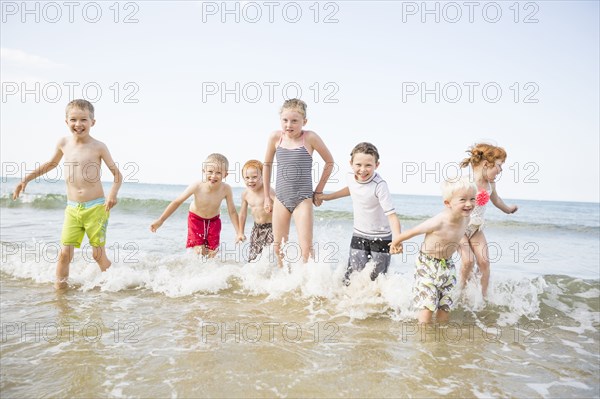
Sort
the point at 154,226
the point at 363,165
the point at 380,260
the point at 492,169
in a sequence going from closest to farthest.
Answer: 1. the point at 363,165
2. the point at 380,260
3. the point at 492,169
4. the point at 154,226

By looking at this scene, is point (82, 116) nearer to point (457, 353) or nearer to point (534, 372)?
point (457, 353)

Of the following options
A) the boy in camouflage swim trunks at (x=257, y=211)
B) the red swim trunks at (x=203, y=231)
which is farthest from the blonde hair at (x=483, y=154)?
the red swim trunks at (x=203, y=231)

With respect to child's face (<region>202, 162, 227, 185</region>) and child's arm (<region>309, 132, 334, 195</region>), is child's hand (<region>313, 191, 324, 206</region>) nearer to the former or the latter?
child's arm (<region>309, 132, 334, 195</region>)

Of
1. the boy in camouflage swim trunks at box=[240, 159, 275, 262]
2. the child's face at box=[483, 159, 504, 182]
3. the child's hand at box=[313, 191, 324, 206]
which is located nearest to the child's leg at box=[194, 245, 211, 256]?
the boy in camouflage swim trunks at box=[240, 159, 275, 262]

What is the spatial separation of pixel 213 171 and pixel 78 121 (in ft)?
5.38

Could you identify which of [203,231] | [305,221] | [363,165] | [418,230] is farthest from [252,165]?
[418,230]

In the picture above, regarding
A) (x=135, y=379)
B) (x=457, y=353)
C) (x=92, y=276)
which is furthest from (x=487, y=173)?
(x=92, y=276)

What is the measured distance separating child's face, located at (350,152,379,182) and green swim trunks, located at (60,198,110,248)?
2.93 m

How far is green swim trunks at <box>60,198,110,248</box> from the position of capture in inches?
185

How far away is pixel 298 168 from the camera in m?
4.62

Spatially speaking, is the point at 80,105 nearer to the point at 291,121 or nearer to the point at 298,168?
the point at 291,121

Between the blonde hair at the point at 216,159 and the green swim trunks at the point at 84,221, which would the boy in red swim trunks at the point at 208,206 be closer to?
the blonde hair at the point at 216,159

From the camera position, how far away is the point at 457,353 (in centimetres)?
333

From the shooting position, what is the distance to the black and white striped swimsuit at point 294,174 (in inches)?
182
